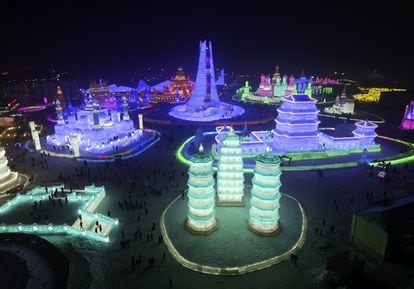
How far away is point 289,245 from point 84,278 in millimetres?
13577

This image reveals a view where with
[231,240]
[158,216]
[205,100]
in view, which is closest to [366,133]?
[231,240]

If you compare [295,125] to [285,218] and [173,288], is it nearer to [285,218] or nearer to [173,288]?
[285,218]

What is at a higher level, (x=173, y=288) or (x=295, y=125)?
(x=295, y=125)

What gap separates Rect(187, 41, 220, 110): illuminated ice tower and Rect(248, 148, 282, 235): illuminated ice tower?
1548 inches

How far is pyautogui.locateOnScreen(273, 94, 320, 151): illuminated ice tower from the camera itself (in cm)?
3731

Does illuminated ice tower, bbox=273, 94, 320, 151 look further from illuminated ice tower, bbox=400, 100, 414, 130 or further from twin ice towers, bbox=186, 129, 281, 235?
illuminated ice tower, bbox=400, 100, 414, 130

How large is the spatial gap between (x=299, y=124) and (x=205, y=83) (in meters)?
27.3

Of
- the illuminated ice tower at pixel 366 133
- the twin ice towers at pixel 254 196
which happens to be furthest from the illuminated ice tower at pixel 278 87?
the twin ice towers at pixel 254 196

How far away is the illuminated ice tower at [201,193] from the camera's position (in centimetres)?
2169

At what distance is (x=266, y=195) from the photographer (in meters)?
21.8

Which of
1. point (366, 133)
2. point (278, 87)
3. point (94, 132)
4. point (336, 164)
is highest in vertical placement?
point (278, 87)

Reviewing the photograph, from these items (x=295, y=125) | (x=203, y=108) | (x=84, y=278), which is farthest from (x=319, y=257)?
(x=203, y=108)

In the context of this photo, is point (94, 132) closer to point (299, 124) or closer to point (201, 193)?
point (201, 193)

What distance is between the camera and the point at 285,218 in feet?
78.8
